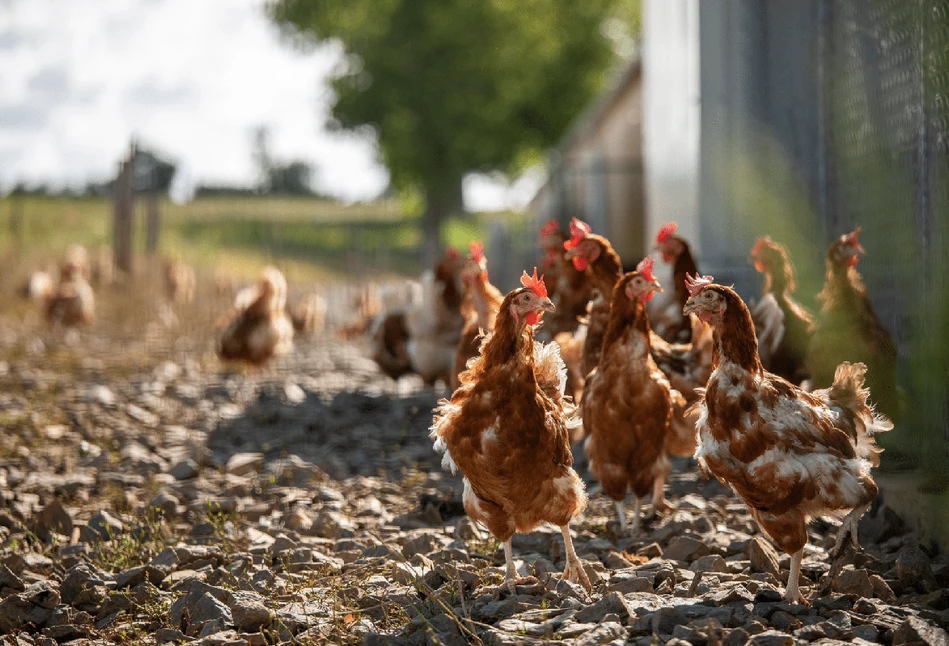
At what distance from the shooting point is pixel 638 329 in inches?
171

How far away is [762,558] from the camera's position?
3.64m

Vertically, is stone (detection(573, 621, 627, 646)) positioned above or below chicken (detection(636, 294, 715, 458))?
below

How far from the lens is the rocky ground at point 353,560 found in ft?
10.1

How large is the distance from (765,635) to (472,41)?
2665 centimetres

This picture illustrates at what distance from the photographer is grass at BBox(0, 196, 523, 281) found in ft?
84.1

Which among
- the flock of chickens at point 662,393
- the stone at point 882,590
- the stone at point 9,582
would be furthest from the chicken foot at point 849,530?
the stone at point 9,582

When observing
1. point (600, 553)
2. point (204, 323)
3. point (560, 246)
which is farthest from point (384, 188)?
point (600, 553)

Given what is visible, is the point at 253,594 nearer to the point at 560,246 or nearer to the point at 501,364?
the point at 501,364

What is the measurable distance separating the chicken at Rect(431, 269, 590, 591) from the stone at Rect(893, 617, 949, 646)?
112 centimetres

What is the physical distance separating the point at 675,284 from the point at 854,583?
237 centimetres

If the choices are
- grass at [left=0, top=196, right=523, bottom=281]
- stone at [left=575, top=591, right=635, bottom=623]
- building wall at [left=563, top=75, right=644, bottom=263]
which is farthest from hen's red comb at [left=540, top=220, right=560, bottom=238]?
grass at [left=0, top=196, right=523, bottom=281]

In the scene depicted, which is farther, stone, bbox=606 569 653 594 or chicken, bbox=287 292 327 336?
chicken, bbox=287 292 327 336

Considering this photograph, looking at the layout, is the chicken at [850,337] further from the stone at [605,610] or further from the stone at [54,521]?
the stone at [54,521]

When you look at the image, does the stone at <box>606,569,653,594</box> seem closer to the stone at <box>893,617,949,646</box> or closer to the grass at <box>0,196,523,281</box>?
the stone at <box>893,617,949,646</box>
